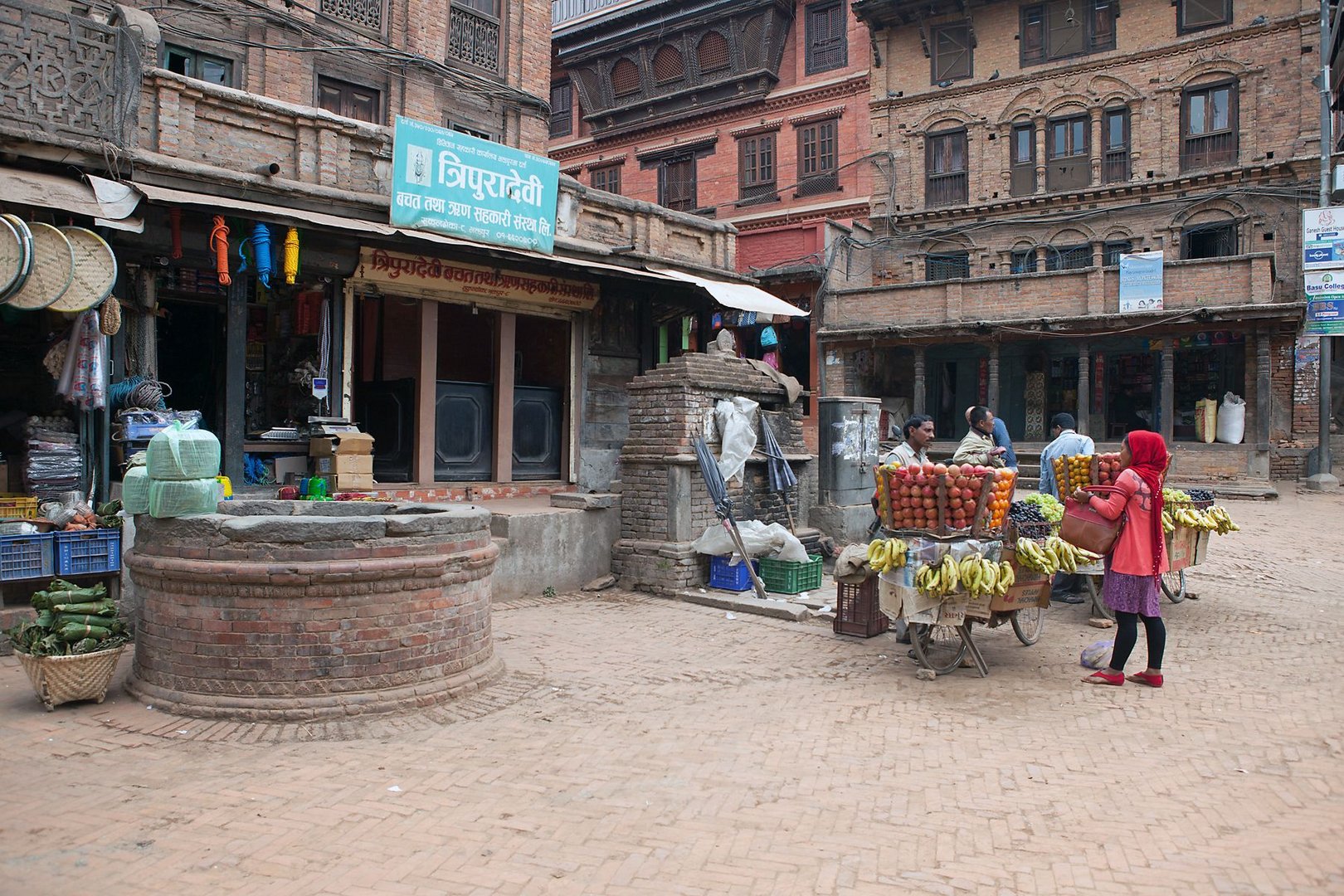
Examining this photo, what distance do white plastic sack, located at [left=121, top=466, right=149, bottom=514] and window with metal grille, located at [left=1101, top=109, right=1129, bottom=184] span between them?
963 inches

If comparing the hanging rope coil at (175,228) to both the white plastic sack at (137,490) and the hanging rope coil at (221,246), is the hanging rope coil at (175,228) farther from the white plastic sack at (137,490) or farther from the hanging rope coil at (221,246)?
the white plastic sack at (137,490)

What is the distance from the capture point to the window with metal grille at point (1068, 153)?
2388cm

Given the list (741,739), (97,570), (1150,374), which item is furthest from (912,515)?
(1150,374)

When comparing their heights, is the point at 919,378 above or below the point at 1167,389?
above

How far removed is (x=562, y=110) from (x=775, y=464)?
24.7 meters

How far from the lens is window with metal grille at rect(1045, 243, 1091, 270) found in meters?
23.9

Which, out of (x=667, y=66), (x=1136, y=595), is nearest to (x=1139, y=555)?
(x=1136, y=595)

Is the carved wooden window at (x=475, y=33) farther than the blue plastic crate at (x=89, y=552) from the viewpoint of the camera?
Yes

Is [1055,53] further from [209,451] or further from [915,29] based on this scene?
[209,451]

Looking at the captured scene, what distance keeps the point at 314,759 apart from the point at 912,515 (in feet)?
14.4

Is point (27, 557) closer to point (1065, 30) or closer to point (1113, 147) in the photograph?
point (1113, 147)

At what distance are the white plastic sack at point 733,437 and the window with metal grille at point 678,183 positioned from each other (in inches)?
756

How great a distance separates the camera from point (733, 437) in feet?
34.7

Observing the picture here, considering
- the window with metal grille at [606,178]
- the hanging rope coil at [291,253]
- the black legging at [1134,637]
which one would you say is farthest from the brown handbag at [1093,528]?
the window with metal grille at [606,178]
